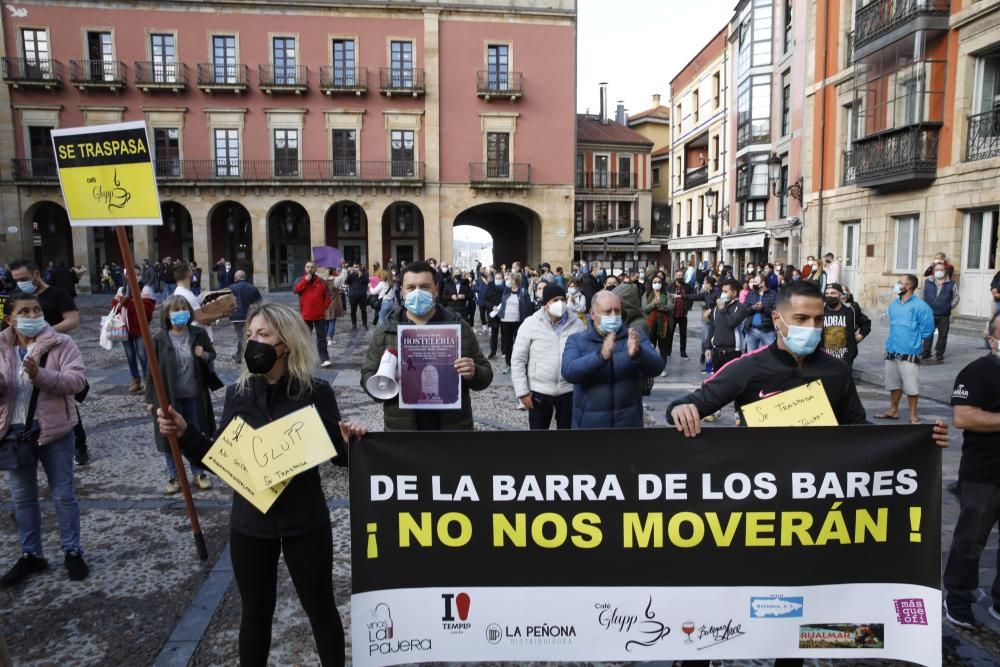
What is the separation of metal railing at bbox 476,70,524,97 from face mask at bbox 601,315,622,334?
31.2 meters

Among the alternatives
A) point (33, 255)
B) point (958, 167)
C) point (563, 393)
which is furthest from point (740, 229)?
point (33, 255)

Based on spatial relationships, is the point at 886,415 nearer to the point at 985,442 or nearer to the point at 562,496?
the point at 985,442

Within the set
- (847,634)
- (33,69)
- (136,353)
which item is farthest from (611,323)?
(33,69)

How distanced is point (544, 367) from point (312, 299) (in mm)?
7169

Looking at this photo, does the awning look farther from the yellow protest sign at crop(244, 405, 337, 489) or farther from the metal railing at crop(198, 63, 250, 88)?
the yellow protest sign at crop(244, 405, 337, 489)

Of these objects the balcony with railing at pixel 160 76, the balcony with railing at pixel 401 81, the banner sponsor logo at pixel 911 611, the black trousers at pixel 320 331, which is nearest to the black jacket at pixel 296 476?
the banner sponsor logo at pixel 911 611

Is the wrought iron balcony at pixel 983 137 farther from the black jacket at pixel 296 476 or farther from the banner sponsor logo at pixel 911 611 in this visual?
the black jacket at pixel 296 476

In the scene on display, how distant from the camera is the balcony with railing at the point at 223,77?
32.3 metres

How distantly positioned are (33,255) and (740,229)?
35268 millimetres

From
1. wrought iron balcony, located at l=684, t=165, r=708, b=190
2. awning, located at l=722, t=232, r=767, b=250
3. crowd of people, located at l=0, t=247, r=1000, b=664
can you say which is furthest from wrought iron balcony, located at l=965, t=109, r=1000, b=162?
wrought iron balcony, located at l=684, t=165, r=708, b=190

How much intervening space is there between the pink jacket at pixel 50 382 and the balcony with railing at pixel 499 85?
31.5 metres

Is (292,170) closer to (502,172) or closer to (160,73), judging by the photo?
(160,73)

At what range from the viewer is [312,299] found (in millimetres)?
11609

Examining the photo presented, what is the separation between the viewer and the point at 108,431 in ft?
24.7
